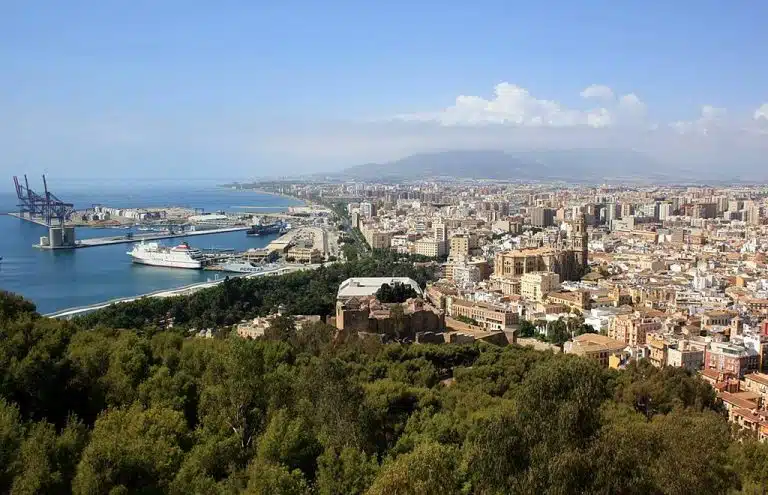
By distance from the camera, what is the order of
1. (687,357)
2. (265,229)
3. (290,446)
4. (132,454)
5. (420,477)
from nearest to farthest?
(420,477)
(132,454)
(290,446)
(687,357)
(265,229)

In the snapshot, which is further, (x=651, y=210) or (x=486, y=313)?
(x=651, y=210)

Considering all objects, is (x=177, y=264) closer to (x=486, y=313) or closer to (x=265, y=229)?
(x=265, y=229)

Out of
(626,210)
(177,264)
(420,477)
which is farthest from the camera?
(626,210)

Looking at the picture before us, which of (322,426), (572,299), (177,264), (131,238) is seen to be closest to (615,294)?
(572,299)

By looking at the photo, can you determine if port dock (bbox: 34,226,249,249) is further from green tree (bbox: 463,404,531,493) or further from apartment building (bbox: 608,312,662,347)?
green tree (bbox: 463,404,531,493)

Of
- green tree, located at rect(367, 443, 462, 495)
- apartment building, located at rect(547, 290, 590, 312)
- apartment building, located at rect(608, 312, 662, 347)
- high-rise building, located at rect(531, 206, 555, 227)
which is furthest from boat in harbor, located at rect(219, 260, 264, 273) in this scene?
green tree, located at rect(367, 443, 462, 495)

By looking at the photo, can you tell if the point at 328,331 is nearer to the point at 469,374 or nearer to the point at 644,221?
the point at 469,374

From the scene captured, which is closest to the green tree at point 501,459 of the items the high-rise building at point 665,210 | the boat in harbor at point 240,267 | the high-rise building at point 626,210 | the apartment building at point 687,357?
the apartment building at point 687,357

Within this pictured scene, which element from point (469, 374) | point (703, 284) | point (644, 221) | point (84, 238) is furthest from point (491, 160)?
point (469, 374)
